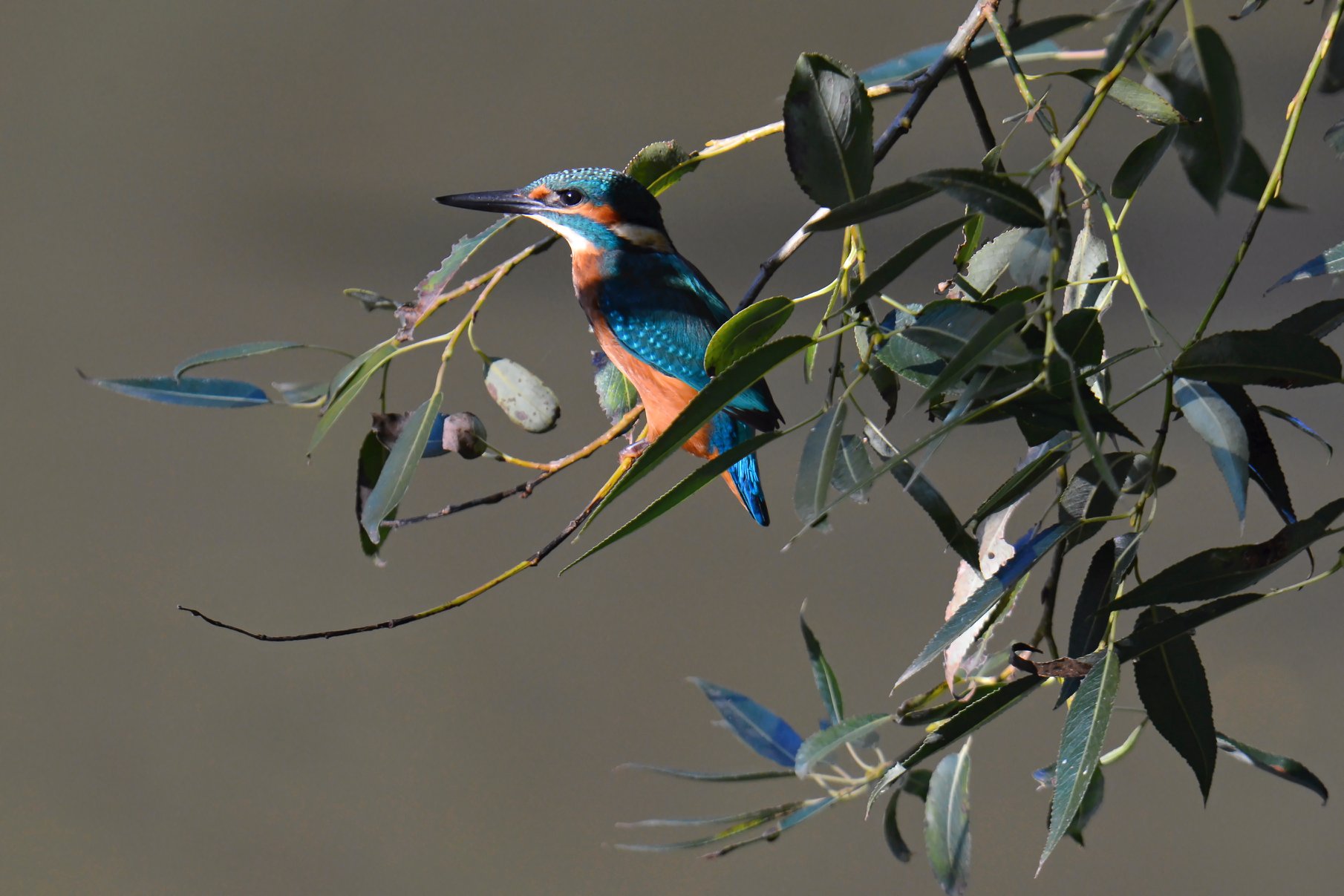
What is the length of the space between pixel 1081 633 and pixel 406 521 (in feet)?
0.71

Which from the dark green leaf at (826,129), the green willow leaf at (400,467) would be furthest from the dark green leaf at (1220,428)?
the green willow leaf at (400,467)

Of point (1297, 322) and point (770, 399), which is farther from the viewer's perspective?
point (770, 399)

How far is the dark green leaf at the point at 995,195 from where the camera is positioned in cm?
24

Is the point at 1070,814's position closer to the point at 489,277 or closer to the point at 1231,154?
the point at 1231,154

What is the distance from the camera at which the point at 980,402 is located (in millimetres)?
291

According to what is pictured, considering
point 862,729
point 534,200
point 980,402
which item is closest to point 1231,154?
point 980,402

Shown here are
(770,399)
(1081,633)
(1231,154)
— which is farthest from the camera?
(770,399)

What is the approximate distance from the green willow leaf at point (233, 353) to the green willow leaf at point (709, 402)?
20 centimetres

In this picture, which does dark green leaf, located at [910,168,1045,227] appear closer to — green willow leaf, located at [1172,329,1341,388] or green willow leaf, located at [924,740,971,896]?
green willow leaf, located at [1172,329,1341,388]

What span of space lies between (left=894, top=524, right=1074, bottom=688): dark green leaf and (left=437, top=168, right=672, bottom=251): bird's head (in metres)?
0.25

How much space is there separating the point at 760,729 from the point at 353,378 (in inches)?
10.4

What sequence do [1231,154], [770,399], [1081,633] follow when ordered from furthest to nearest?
1. [770,399]
2. [1081,633]
3. [1231,154]

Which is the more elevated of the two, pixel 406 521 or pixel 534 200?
pixel 534 200

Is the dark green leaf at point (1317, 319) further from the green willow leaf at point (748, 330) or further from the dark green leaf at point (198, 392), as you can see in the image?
the dark green leaf at point (198, 392)
